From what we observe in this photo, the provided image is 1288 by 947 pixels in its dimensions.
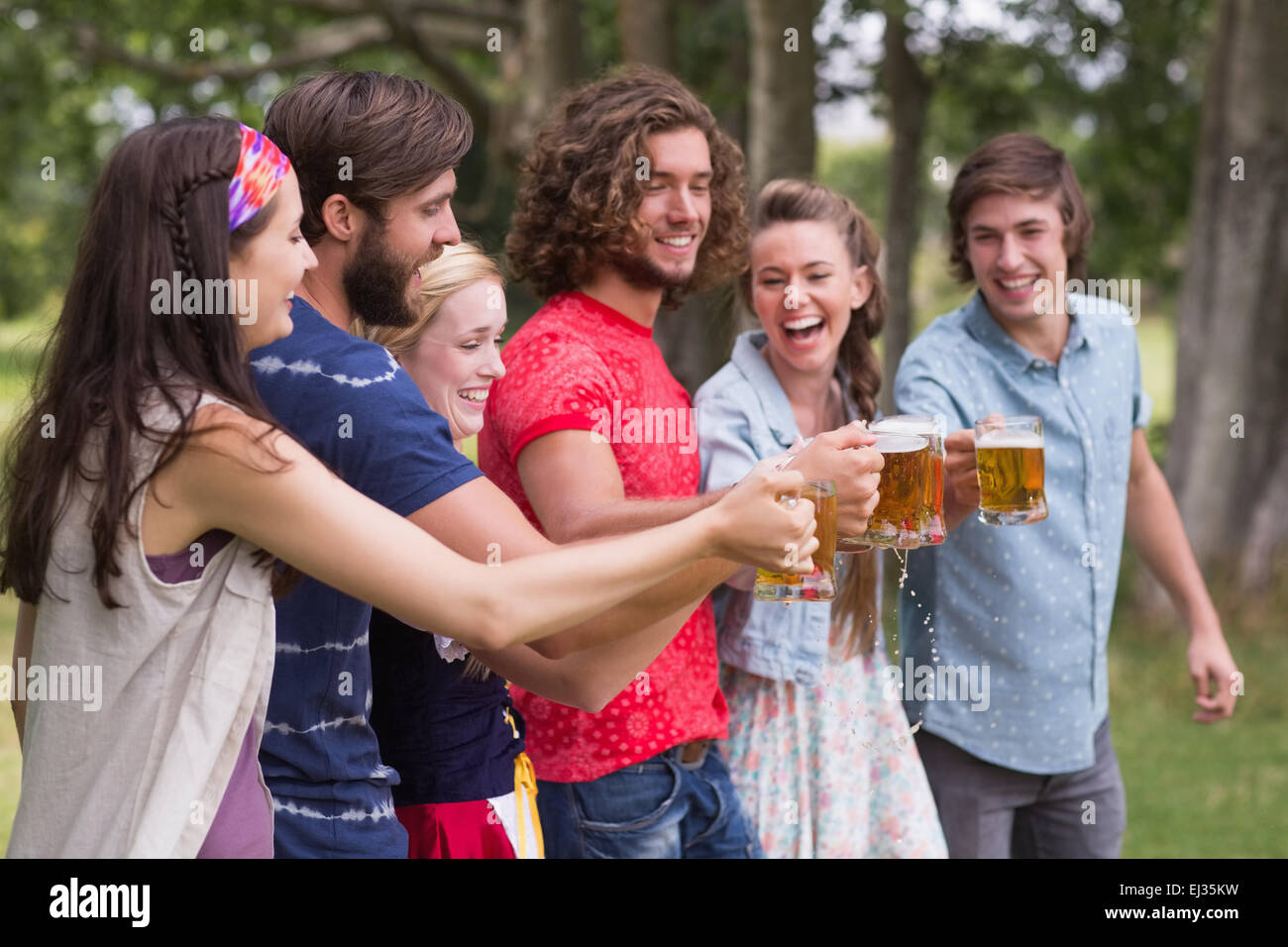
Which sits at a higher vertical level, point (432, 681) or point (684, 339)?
point (684, 339)

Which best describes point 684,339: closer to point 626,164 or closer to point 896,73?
point 896,73

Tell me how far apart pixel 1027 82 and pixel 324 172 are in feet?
34.4

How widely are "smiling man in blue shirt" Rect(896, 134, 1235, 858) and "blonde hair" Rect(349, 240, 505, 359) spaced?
1.21 metres

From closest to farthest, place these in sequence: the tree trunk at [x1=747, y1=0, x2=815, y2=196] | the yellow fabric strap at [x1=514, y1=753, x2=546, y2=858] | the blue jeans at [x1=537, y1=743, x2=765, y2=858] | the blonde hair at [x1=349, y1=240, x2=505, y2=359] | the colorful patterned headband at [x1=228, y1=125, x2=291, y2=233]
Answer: the colorful patterned headband at [x1=228, y1=125, x2=291, y2=233] < the yellow fabric strap at [x1=514, y1=753, x2=546, y2=858] < the blonde hair at [x1=349, y1=240, x2=505, y2=359] < the blue jeans at [x1=537, y1=743, x2=765, y2=858] < the tree trunk at [x1=747, y1=0, x2=815, y2=196]

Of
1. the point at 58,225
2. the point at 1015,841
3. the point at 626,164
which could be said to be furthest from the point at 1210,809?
the point at 58,225

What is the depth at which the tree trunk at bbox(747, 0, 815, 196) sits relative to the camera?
7020 millimetres

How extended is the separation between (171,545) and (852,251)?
2083 mm

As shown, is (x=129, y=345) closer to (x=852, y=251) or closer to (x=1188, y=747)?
(x=852, y=251)

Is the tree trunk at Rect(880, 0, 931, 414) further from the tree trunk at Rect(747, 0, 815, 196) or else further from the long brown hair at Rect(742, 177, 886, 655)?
the long brown hair at Rect(742, 177, 886, 655)

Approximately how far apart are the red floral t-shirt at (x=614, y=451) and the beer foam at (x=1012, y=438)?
2.16 ft

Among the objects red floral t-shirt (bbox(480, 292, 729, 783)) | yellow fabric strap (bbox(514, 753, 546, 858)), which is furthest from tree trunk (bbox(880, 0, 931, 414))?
yellow fabric strap (bbox(514, 753, 546, 858))

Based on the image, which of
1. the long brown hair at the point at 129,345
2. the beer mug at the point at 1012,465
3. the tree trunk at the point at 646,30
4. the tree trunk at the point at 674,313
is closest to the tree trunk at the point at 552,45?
the tree trunk at the point at 674,313

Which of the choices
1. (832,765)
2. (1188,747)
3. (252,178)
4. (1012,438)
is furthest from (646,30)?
(252,178)

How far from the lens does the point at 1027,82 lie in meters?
12.0
